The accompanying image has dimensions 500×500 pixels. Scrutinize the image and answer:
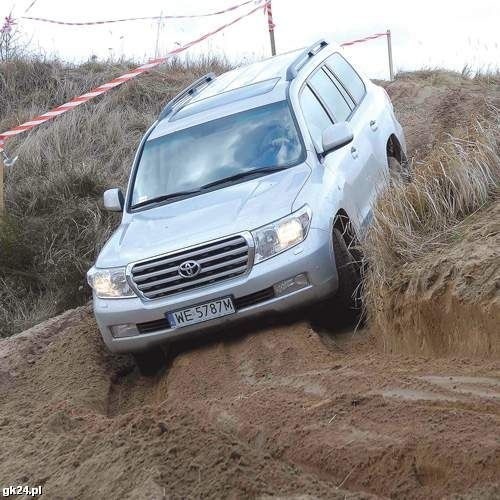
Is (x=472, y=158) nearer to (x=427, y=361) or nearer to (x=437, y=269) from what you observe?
(x=437, y=269)

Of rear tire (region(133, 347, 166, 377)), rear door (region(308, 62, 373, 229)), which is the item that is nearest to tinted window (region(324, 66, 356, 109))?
rear door (region(308, 62, 373, 229))

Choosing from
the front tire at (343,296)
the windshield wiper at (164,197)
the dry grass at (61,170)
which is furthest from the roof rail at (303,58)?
the dry grass at (61,170)

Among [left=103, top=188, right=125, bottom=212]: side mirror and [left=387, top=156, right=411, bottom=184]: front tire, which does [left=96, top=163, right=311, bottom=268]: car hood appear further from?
[left=387, top=156, right=411, bottom=184]: front tire

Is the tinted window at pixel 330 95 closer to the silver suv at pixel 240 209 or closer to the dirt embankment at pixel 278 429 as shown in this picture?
the silver suv at pixel 240 209

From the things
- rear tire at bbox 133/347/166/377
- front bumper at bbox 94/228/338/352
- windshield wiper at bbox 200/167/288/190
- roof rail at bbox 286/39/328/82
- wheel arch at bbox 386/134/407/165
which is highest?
roof rail at bbox 286/39/328/82

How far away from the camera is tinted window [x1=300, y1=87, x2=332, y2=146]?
27.1 ft

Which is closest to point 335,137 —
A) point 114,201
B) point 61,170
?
point 114,201

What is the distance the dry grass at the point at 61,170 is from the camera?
35.5 feet

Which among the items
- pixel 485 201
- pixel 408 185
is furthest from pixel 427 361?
pixel 408 185

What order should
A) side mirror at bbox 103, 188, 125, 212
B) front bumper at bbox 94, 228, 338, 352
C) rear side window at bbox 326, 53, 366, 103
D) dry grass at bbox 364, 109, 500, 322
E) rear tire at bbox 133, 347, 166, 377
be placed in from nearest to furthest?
dry grass at bbox 364, 109, 500, 322, front bumper at bbox 94, 228, 338, 352, rear tire at bbox 133, 347, 166, 377, side mirror at bbox 103, 188, 125, 212, rear side window at bbox 326, 53, 366, 103

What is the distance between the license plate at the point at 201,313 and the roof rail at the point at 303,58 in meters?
2.61

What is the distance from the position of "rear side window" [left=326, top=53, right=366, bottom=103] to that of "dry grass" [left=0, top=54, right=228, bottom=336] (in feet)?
10.9

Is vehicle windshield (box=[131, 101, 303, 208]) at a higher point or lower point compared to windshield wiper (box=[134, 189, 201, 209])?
higher

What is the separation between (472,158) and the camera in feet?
23.3
